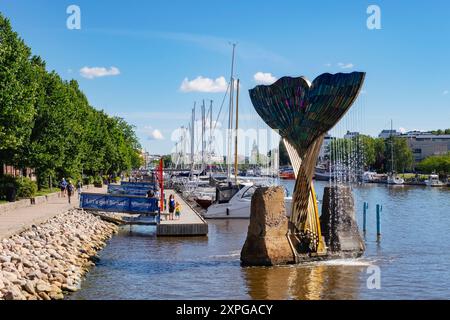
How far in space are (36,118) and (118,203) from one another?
1194cm

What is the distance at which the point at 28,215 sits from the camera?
35.0m

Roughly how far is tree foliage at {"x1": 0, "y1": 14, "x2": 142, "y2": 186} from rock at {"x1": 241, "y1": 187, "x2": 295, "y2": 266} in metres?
17.7

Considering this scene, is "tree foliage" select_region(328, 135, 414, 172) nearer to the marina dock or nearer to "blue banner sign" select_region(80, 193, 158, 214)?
the marina dock

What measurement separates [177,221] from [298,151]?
14.6 meters

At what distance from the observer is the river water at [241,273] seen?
21703mm

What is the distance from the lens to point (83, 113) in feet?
217

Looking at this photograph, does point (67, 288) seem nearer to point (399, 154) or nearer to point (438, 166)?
point (438, 166)

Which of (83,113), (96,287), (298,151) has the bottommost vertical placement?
(96,287)

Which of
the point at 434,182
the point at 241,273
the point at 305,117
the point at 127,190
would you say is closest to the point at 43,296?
the point at 241,273

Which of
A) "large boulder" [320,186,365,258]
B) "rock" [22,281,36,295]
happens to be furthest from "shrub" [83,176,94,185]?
"rock" [22,281,36,295]

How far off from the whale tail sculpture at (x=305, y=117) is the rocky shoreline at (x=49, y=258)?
941cm

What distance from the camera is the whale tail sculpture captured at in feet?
77.7
